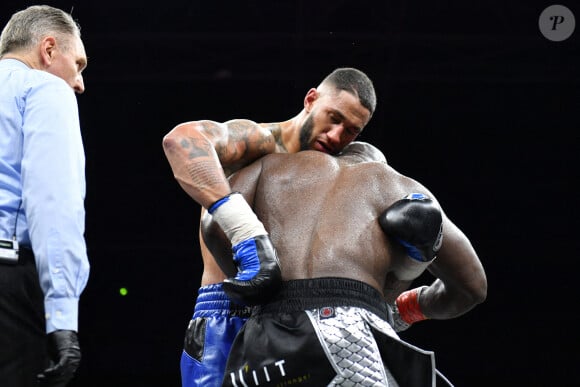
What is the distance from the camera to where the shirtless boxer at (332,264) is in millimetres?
1712

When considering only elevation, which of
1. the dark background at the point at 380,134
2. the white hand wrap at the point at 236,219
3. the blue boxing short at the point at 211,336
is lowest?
the dark background at the point at 380,134

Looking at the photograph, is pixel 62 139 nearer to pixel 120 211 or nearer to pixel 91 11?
pixel 91 11

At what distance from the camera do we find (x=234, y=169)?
2082mm

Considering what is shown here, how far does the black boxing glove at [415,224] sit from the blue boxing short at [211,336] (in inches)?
17.5

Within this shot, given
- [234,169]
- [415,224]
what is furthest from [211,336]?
[415,224]

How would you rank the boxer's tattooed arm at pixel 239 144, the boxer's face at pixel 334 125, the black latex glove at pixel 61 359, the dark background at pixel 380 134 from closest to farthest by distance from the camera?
the black latex glove at pixel 61 359 → the boxer's tattooed arm at pixel 239 144 → the boxer's face at pixel 334 125 → the dark background at pixel 380 134

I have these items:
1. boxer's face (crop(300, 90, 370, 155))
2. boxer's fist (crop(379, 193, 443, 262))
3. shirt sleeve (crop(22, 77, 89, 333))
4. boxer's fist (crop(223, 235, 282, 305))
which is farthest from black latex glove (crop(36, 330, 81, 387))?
boxer's face (crop(300, 90, 370, 155))

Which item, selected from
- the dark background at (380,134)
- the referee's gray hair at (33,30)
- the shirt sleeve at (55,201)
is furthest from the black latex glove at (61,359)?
the dark background at (380,134)

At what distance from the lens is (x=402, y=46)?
546cm

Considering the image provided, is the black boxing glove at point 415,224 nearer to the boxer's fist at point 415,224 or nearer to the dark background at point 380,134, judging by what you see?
the boxer's fist at point 415,224

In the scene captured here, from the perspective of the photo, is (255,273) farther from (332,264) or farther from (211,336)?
(211,336)

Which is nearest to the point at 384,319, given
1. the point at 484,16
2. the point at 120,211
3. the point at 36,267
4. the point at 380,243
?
the point at 380,243

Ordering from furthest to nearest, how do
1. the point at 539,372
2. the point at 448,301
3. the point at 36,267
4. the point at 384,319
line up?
the point at 539,372
the point at 448,301
the point at 384,319
the point at 36,267

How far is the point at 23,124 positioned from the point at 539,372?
5655 mm
